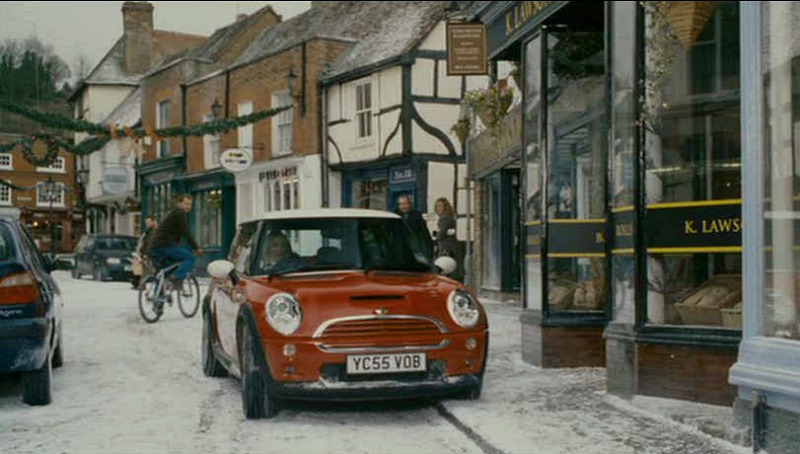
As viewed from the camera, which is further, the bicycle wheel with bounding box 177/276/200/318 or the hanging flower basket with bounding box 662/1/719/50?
the bicycle wheel with bounding box 177/276/200/318

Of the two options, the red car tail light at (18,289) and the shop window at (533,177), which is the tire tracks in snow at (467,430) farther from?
the red car tail light at (18,289)

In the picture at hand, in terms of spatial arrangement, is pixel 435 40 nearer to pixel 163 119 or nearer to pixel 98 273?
pixel 98 273

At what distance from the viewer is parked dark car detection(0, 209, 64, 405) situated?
7.00 metres

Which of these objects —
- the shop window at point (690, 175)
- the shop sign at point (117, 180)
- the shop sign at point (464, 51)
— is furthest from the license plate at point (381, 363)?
the shop sign at point (117, 180)

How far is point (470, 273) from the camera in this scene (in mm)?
19969

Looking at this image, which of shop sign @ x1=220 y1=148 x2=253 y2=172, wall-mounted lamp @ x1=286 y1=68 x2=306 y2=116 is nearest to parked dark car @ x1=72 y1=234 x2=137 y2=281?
shop sign @ x1=220 y1=148 x2=253 y2=172

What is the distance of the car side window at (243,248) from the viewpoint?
784 centimetres

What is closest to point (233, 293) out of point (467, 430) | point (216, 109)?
point (467, 430)

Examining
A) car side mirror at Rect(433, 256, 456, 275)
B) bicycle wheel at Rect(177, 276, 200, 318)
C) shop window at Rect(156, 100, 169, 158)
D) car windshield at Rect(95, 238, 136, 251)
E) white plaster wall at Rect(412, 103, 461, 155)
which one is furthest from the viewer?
shop window at Rect(156, 100, 169, 158)

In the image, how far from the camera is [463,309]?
23.3ft

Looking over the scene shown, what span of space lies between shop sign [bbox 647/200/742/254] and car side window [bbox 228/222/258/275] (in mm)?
3123

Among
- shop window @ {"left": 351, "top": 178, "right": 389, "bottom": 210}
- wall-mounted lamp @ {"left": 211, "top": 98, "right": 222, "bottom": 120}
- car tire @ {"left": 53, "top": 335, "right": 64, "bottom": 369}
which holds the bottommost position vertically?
car tire @ {"left": 53, "top": 335, "right": 64, "bottom": 369}

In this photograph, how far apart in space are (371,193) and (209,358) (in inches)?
694

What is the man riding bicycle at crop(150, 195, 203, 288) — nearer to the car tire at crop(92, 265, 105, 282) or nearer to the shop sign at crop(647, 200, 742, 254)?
the shop sign at crop(647, 200, 742, 254)
